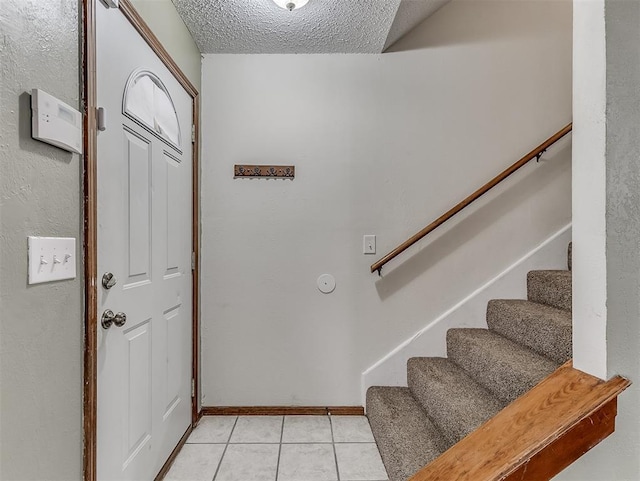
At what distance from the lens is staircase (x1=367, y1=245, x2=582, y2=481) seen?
4.93ft

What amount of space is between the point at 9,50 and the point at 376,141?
1821 millimetres

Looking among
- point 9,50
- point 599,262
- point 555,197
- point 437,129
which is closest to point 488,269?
point 555,197

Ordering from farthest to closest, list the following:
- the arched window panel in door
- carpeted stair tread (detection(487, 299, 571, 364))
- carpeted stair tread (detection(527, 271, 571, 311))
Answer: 1. carpeted stair tread (detection(527, 271, 571, 311))
2. carpeted stair tread (detection(487, 299, 571, 364))
3. the arched window panel in door

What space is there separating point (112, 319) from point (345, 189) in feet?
4.86

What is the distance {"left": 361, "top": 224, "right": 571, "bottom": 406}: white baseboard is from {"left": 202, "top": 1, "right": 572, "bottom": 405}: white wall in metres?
0.05

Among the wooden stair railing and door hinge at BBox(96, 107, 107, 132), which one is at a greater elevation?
door hinge at BBox(96, 107, 107, 132)

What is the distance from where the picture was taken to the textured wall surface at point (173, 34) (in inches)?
62.1

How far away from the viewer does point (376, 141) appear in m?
2.29

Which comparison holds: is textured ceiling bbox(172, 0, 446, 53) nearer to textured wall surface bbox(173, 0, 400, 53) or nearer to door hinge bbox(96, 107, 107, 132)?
textured wall surface bbox(173, 0, 400, 53)

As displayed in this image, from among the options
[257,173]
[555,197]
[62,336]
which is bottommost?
[62,336]

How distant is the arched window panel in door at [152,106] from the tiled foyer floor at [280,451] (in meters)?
1.58

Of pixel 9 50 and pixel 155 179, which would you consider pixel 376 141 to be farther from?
pixel 9 50

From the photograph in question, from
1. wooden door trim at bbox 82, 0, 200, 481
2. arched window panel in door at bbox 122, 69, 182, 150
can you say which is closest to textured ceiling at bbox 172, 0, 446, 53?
arched window panel in door at bbox 122, 69, 182, 150

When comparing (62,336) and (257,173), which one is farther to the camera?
(257,173)
